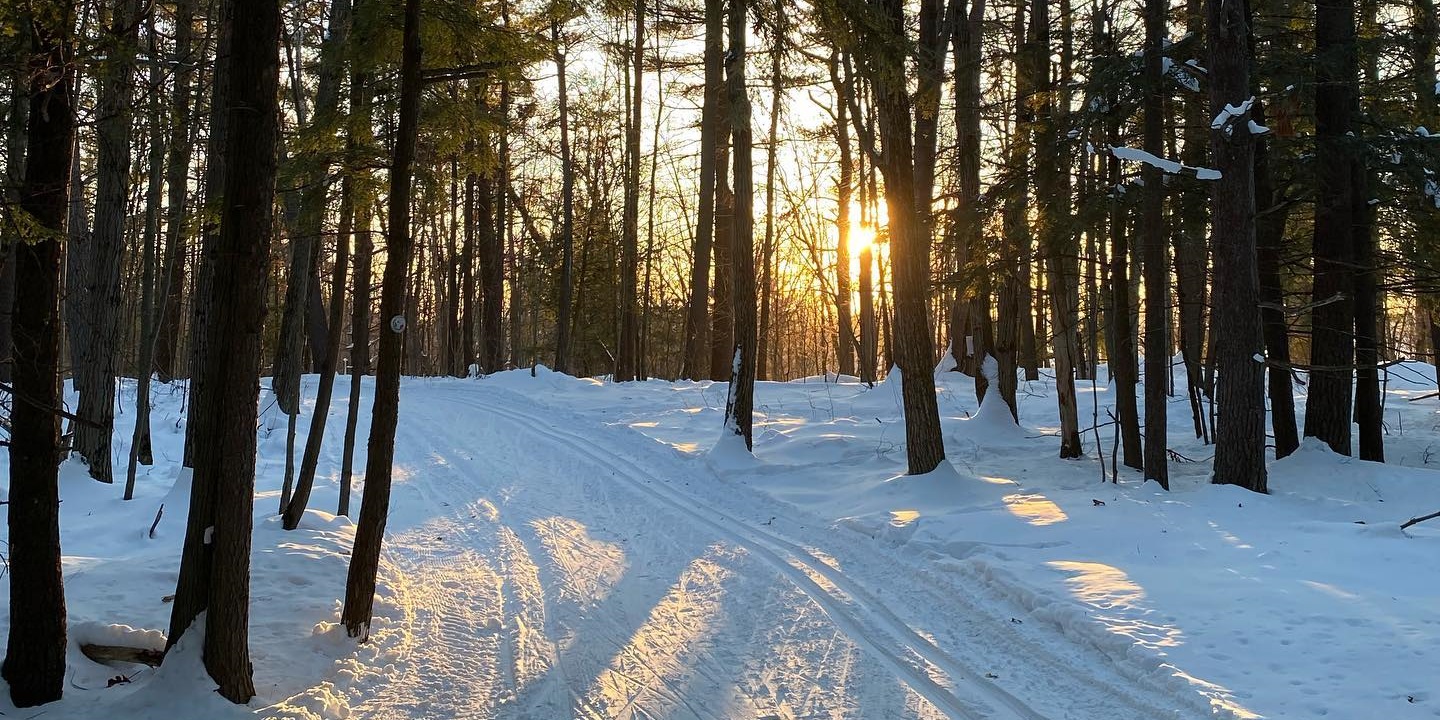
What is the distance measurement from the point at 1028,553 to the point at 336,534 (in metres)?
6.52

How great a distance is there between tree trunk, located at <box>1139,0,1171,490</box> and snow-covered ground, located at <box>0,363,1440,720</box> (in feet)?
2.87

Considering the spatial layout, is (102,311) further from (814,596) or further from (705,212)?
(705,212)

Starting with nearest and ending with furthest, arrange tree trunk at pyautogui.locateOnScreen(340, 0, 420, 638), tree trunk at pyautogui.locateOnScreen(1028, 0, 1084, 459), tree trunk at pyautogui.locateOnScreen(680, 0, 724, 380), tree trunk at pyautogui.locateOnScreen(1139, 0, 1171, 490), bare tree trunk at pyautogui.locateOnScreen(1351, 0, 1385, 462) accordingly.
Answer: tree trunk at pyautogui.locateOnScreen(340, 0, 420, 638) → tree trunk at pyautogui.locateOnScreen(1139, 0, 1171, 490) → tree trunk at pyautogui.locateOnScreen(1028, 0, 1084, 459) → bare tree trunk at pyautogui.locateOnScreen(1351, 0, 1385, 462) → tree trunk at pyautogui.locateOnScreen(680, 0, 724, 380)

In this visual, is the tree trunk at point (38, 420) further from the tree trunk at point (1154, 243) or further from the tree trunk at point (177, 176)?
the tree trunk at point (1154, 243)

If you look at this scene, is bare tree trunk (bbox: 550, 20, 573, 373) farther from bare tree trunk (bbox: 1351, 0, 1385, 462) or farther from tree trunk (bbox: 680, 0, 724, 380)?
bare tree trunk (bbox: 1351, 0, 1385, 462)

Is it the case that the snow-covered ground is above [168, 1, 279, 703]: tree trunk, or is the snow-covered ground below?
below

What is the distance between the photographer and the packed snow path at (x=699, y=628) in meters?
4.85

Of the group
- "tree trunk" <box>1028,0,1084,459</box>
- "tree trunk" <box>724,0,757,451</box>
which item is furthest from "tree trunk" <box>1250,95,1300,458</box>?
"tree trunk" <box>724,0,757,451</box>

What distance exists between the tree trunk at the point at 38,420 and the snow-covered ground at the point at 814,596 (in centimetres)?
27

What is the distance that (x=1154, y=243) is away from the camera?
10648 millimetres

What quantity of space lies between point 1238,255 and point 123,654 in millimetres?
10593

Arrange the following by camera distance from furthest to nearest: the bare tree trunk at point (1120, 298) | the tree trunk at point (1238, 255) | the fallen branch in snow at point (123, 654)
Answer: the bare tree trunk at point (1120, 298) < the tree trunk at point (1238, 255) < the fallen branch in snow at point (123, 654)

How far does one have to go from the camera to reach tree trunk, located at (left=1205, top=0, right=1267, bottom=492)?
30.4 feet

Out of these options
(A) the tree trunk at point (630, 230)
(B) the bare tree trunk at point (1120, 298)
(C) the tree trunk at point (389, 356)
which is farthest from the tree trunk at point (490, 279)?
(C) the tree trunk at point (389, 356)
